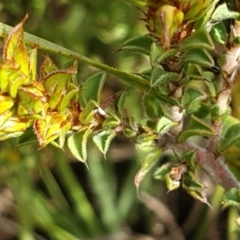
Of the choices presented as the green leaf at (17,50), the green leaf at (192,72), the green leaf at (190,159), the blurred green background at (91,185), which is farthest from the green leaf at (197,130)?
the blurred green background at (91,185)

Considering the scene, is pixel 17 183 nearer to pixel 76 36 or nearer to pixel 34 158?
pixel 34 158

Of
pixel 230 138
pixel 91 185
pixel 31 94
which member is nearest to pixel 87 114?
pixel 31 94

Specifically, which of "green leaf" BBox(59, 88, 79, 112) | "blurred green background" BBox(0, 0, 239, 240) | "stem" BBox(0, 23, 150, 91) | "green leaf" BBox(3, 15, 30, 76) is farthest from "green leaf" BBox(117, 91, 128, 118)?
"blurred green background" BBox(0, 0, 239, 240)

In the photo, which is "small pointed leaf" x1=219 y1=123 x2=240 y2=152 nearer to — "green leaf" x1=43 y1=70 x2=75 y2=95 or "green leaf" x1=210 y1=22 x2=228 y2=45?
"green leaf" x1=210 y1=22 x2=228 y2=45

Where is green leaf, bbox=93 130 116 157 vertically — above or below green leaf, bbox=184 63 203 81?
below

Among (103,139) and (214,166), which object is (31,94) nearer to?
(103,139)

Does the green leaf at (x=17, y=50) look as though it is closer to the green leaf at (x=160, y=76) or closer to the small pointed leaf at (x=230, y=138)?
the green leaf at (x=160, y=76)

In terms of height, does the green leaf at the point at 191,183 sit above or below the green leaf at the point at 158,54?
below
